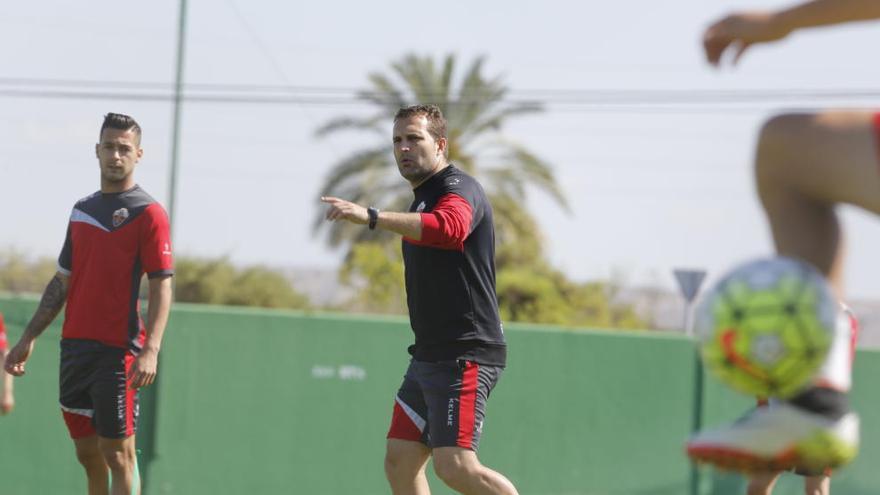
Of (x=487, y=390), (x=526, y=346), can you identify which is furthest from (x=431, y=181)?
(x=526, y=346)

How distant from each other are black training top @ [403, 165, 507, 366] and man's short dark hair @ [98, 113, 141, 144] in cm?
176

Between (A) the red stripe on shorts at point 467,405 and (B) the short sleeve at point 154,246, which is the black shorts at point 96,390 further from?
(A) the red stripe on shorts at point 467,405

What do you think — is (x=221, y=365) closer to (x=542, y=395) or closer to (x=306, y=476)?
(x=306, y=476)

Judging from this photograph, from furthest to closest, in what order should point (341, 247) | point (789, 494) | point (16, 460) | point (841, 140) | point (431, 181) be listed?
1. point (341, 247)
2. point (789, 494)
3. point (16, 460)
4. point (431, 181)
5. point (841, 140)

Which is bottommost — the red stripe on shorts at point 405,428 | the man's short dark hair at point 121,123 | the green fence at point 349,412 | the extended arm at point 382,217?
the green fence at point 349,412

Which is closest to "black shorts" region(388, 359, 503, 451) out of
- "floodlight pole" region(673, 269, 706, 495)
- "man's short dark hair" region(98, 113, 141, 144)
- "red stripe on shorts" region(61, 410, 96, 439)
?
"red stripe on shorts" region(61, 410, 96, 439)

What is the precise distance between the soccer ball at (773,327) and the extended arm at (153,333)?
4136mm

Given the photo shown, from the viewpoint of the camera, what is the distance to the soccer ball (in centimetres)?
330

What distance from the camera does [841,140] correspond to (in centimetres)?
331

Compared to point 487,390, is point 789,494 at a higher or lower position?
lower

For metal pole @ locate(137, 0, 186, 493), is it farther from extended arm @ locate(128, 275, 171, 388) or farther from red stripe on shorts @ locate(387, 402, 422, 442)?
red stripe on shorts @ locate(387, 402, 422, 442)

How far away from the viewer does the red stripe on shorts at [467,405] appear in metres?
6.35

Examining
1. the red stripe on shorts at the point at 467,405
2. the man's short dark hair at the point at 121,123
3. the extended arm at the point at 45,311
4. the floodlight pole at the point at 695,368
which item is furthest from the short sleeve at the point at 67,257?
the floodlight pole at the point at 695,368

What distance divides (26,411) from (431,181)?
5056mm
